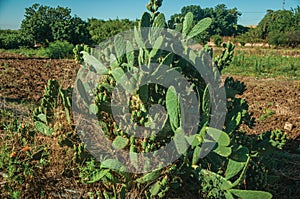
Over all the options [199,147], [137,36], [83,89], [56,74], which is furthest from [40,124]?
[56,74]

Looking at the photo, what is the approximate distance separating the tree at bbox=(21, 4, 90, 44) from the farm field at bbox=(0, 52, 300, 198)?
49.0 feet

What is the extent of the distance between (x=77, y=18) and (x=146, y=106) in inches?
997

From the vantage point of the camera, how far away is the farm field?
230cm

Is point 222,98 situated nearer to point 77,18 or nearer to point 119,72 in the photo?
point 119,72

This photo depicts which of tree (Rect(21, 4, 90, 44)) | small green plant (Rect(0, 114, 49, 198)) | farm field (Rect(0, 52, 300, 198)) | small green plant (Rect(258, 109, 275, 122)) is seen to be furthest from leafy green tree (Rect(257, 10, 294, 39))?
small green plant (Rect(0, 114, 49, 198))

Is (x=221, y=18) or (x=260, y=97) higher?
(x=221, y=18)

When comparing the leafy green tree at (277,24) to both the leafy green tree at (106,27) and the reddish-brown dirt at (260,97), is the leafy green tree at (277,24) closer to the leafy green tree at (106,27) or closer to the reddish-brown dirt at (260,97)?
the leafy green tree at (106,27)

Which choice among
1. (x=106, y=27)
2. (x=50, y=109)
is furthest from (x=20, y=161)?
(x=106, y=27)

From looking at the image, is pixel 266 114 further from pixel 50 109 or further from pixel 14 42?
pixel 14 42

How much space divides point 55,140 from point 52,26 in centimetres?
2458

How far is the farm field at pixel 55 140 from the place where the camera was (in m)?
2.30

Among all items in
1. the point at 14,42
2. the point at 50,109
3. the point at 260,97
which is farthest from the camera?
the point at 14,42

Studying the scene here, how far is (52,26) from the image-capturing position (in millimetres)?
25594

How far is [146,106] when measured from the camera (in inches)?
86.2
